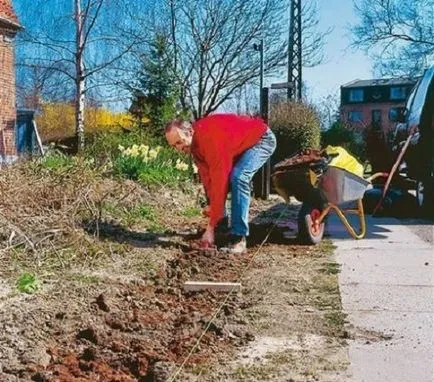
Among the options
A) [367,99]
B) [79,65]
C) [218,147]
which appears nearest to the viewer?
[218,147]

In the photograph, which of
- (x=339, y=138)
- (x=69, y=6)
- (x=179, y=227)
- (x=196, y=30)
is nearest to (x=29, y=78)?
(x=69, y=6)

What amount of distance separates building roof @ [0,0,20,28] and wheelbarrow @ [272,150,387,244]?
50.9 ft

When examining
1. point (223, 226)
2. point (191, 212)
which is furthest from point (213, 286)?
point (191, 212)

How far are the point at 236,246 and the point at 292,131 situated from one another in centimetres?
925

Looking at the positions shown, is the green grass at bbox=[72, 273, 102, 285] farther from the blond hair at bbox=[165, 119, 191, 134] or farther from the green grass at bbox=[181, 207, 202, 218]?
the green grass at bbox=[181, 207, 202, 218]

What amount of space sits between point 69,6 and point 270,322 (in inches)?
761

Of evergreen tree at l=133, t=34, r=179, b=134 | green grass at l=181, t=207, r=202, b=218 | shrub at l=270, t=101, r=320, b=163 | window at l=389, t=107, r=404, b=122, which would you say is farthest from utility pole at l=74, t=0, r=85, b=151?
green grass at l=181, t=207, r=202, b=218

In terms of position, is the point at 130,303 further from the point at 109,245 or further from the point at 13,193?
the point at 13,193

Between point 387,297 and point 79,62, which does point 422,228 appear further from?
point 79,62

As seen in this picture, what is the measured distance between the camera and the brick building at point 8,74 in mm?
19812

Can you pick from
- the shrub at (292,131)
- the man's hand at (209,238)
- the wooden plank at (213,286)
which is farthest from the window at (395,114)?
the wooden plank at (213,286)

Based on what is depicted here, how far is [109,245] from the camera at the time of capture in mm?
5418

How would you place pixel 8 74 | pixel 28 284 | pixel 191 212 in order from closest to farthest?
pixel 28 284
pixel 191 212
pixel 8 74

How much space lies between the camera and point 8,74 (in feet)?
70.0
